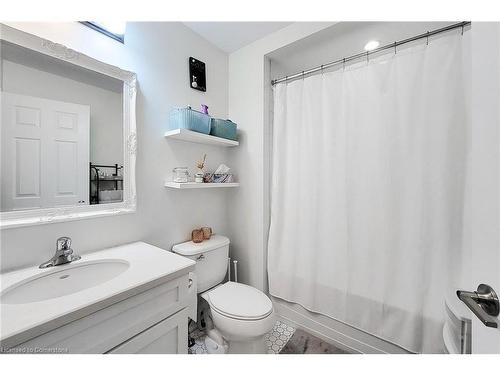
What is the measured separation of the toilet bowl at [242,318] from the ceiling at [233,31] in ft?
6.02

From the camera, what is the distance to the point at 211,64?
163 cm

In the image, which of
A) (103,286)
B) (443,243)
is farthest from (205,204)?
(443,243)

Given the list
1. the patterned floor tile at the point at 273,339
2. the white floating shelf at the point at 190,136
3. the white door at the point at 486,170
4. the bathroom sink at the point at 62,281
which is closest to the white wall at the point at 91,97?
the white floating shelf at the point at 190,136

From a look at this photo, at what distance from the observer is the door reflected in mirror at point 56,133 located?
85 cm

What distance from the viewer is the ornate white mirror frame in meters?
0.84

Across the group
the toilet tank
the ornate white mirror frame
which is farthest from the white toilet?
the ornate white mirror frame

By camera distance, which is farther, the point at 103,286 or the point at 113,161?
the point at 113,161

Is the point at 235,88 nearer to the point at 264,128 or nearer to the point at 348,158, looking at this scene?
the point at 264,128

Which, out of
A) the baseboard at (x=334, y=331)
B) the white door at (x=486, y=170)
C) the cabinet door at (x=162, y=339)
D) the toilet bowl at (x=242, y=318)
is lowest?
the baseboard at (x=334, y=331)

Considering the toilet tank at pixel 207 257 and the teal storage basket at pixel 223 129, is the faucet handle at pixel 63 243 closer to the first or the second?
the toilet tank at pixel 207 257

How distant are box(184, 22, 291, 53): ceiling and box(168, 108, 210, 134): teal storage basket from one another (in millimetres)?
655

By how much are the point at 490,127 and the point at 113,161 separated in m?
1.48

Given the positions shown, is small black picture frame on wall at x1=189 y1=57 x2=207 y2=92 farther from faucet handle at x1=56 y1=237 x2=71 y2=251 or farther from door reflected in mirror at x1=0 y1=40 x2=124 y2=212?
faucet handle at x1=56 y1=237 x2=71 y2=251

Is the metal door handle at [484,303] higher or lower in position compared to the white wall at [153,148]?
lower
